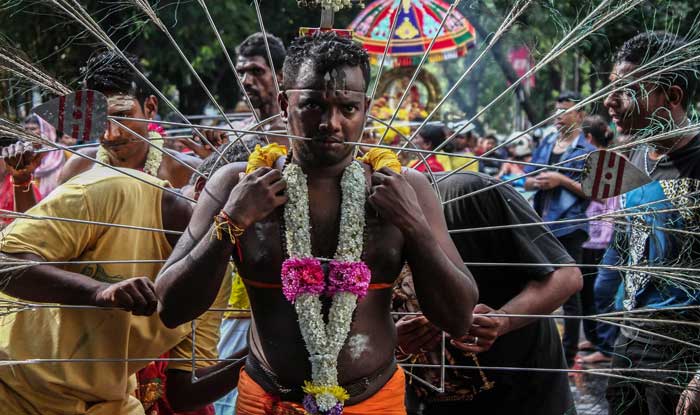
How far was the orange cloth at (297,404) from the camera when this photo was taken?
3064 mm

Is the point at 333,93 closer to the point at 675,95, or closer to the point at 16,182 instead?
the point at 675,95

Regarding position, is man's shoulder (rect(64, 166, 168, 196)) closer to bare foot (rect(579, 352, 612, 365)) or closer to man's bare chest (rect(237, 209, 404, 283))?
man's bare chest (rect(237, 209, 404, 283))

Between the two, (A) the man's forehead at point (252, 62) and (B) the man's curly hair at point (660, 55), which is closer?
(B) the man's curly hair at point (660, 55)

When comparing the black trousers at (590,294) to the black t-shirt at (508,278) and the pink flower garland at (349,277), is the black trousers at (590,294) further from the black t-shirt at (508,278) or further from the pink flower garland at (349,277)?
the pink flower garland at (349,277)

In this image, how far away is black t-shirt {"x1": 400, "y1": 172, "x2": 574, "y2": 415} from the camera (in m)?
3.89

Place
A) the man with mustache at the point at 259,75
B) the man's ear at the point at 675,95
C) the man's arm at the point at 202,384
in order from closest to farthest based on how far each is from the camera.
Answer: the man's arm at the point at 202,384 → the man's ear at the point at 675,95 → the man with mustache at the point at 259,75

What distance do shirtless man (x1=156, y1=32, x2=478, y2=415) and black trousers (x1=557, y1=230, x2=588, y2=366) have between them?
5.26 meters

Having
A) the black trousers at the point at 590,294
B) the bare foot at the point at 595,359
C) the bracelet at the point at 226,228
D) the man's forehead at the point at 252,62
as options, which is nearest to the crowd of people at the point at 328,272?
the bracelet at the point at 226,228

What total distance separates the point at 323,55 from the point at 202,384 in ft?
5.42

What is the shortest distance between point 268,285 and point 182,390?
1.28m

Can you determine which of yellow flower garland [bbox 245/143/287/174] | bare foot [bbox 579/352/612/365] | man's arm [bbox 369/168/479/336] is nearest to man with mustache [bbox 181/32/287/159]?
yellow flower garland [bbox 245/143/287/174]

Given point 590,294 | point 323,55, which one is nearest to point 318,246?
point 323,55

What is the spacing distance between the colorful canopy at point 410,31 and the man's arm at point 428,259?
330 inches

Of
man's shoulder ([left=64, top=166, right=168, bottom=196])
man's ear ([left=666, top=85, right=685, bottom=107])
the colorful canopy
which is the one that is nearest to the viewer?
man's shoulder ([left=64, top=166, right=168, bottom=196])
